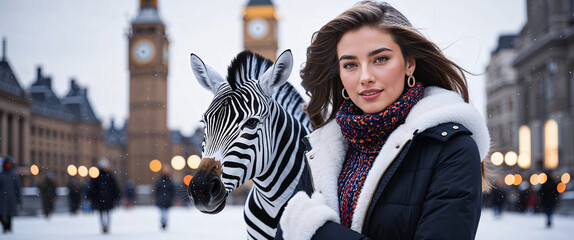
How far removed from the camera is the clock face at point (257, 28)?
569 centimetres

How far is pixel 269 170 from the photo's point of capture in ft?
10.5

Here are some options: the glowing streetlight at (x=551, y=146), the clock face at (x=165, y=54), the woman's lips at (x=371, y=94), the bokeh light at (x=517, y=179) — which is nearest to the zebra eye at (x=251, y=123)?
the woman's lips at (x=371, y=94)

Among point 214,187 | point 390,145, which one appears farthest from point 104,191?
point 390,145

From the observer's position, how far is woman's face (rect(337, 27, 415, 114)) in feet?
6.06

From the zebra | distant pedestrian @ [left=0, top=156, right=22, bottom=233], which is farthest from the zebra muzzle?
distant pedestrian @ [left=0, top=156, right=22, bottom=233]

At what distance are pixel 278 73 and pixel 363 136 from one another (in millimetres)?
1272

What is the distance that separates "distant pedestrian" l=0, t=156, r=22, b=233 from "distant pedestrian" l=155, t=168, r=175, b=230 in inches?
125

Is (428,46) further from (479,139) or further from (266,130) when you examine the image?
(266,130)

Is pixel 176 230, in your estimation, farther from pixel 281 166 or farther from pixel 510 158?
pixel 510 158

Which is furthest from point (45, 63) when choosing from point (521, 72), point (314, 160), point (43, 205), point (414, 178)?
point (521, 72)

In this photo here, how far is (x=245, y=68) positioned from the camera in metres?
3.16

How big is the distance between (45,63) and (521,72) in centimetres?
1327

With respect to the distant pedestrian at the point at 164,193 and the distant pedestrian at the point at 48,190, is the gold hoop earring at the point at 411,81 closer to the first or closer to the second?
the distant pedestrian at the point at 164,193

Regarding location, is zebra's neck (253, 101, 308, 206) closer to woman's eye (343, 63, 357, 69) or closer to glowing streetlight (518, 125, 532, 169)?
woman's eye (343, 63, 357, 69)
